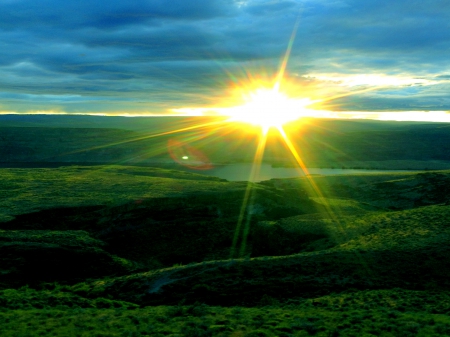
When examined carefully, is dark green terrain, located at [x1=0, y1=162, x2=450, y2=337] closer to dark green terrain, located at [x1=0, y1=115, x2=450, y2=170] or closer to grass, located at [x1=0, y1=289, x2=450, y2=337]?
grass, located at [x1=0, y1=289, x2=450, y2=337]

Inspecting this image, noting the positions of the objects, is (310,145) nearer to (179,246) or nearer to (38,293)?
(179,246)

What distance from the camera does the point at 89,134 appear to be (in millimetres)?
198000

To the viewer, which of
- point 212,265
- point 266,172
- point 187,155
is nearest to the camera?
point 212,265

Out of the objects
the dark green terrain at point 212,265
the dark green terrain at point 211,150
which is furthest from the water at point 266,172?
the dark green terrain at point 212,265

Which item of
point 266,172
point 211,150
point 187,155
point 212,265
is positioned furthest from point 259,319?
point 211,150

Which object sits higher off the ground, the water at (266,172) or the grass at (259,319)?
the grass at (259,319)

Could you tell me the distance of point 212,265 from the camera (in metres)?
26.5

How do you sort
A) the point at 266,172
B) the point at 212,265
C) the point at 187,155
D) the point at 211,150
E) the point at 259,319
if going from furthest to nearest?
the point at 211,150, the point at 187,155, the point at 266,172, the point at 212,265, the point at 259,319

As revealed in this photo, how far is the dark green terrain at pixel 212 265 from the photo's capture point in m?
17.9

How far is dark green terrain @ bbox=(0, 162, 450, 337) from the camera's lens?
17938 millimetres

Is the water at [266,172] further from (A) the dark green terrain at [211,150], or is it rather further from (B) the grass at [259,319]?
(B) the grass at [259,319]

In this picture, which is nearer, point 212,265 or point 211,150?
point 212,265

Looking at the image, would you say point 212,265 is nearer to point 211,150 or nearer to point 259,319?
point 259,319

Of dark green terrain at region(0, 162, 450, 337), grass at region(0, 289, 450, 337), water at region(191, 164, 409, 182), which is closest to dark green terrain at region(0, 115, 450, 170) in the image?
water at region(191, 164, 409, 182)
